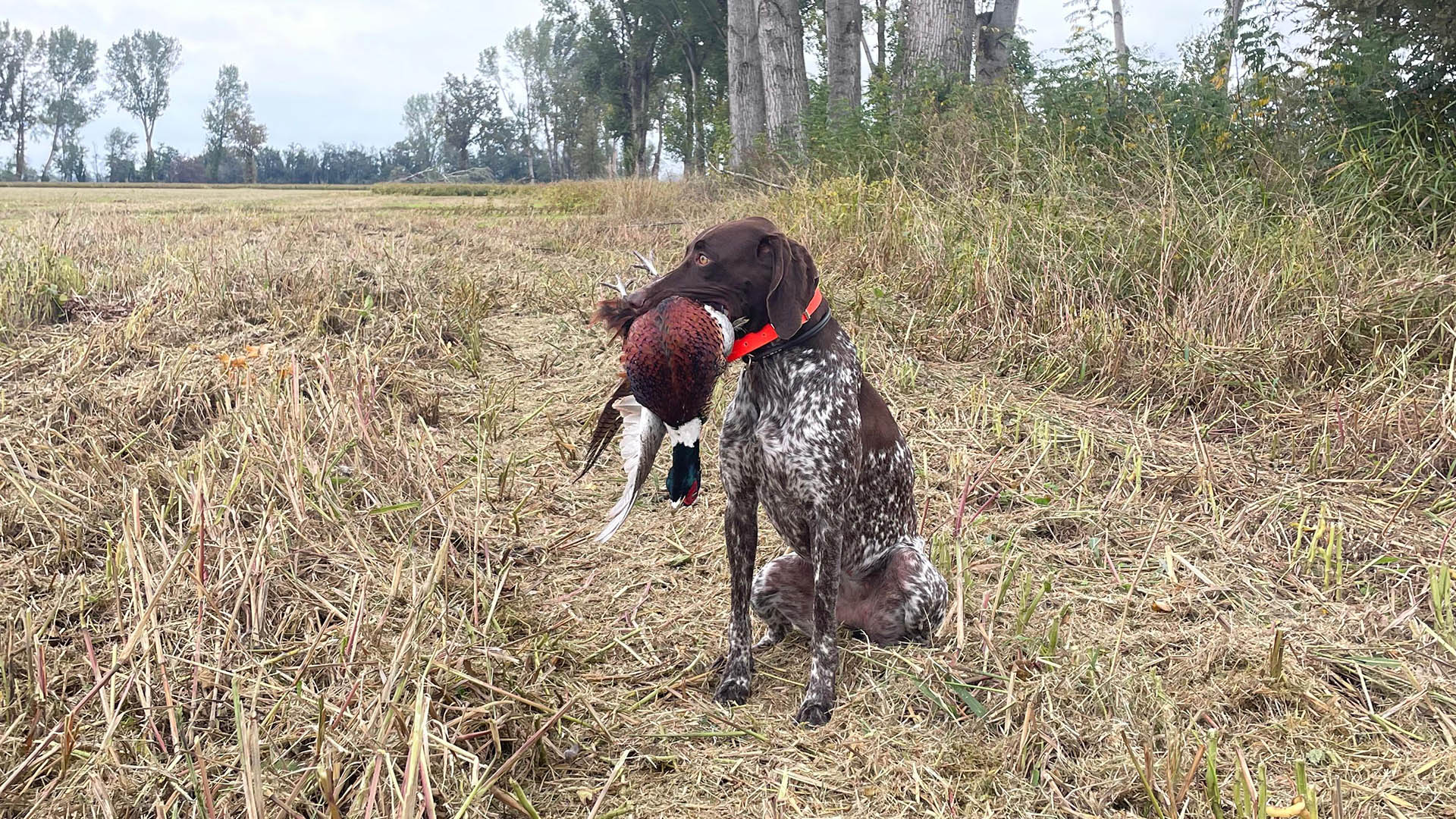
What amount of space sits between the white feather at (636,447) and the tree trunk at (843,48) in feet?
37.5

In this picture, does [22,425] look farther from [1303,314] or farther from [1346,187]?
[1346,187]

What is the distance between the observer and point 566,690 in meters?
2.83

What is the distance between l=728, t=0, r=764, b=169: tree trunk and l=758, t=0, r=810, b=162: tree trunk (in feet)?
1.15

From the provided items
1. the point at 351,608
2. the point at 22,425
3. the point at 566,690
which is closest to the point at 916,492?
the point at 566,690

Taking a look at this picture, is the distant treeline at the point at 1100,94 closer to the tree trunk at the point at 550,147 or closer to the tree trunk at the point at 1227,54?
the tree trunk at the point at 1227,54

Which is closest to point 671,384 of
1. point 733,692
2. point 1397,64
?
point 733,692

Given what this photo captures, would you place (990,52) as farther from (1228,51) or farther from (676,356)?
(676,356)

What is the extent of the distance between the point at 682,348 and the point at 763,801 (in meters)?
1.13

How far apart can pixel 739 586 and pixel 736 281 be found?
3.13 ft

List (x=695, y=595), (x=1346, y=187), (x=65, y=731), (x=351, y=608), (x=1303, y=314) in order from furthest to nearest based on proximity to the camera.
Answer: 1. (x=1346, y=187)
2. (x=1303, y=314)
3. (x=695, y=595)
4. (x=351, y=608)
5. (x=65, y=731)

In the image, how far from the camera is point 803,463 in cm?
276

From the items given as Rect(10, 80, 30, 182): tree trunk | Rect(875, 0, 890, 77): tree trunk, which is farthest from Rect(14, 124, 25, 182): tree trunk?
Rect(875, 0, 890, 77): tree trunk

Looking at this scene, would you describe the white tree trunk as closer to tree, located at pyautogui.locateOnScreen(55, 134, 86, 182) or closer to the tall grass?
the tall grass

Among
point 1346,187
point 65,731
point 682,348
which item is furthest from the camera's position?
point 1346,187
